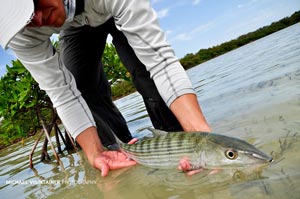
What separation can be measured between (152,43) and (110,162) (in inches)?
45.8

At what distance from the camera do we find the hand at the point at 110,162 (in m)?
2.81

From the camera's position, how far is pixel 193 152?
1999 mm

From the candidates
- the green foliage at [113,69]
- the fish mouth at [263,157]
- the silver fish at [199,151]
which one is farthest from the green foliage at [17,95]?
the fish mouth at [263,157]

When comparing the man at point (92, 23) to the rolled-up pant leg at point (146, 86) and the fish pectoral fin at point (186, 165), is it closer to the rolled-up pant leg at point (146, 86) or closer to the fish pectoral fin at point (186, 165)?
the fish pectoral fin at point (186, 165)

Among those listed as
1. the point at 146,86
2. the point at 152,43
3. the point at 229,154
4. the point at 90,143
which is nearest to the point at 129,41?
the point at 152,43

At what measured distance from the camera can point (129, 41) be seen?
8.48ft

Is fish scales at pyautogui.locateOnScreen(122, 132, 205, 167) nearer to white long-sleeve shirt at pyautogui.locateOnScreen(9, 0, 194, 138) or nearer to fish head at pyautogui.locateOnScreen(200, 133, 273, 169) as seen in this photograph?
fish head at pyautogui.locateOnScreen(200, 133, 273, 169)

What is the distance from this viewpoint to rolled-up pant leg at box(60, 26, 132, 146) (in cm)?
352

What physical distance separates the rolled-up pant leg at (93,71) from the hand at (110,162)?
3.04 feet

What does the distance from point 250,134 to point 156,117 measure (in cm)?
94

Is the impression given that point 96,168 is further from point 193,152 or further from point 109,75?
point 109,75

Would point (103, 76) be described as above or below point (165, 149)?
above

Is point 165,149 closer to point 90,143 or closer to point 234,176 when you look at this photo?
point 234,176

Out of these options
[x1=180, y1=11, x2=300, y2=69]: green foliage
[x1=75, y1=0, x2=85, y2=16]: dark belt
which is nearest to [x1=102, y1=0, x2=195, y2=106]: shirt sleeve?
[x1=75, y1=0, x2=85, y2=16]: dark belt
